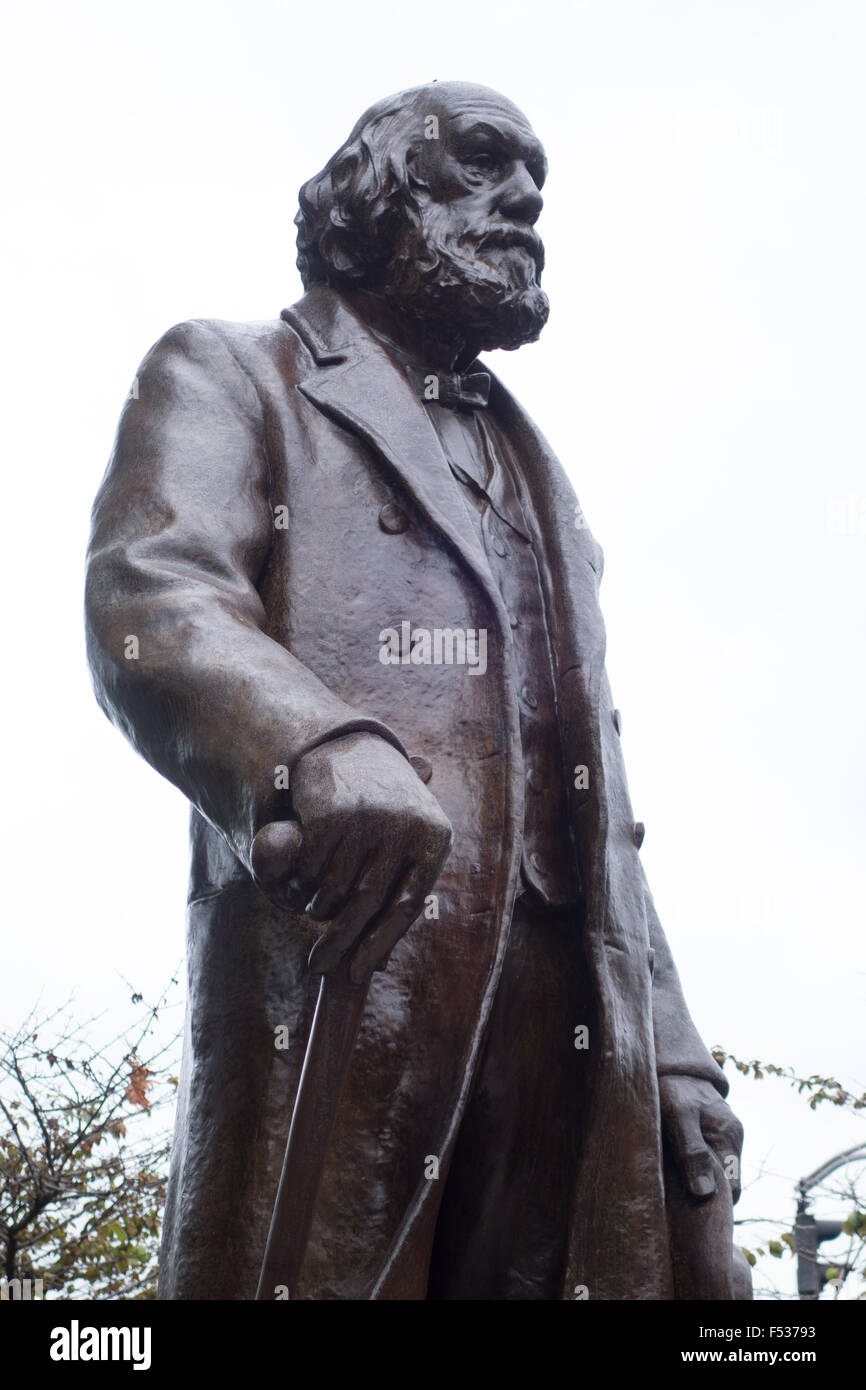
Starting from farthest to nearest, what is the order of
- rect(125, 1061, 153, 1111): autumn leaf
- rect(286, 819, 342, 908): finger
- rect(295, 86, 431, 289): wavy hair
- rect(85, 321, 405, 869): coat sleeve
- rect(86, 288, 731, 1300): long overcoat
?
rect(125, 1061, 153, 1111): autumn leaf → rect(295, 86, 431, 289): wavy hair → rect(86, 288, 731, 1300): long overcoat → rect(85, 321, 405, 869): coat sleeve → rect(286, 819, 342, 908): finger

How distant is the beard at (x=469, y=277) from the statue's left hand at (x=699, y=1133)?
70.2 inches

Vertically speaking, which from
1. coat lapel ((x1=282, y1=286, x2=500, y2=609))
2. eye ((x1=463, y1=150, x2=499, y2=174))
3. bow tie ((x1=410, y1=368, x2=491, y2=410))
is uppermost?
eye ((x1=463, y1=150, x2=499, y2=174))

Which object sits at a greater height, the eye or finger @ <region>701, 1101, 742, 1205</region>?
the eye

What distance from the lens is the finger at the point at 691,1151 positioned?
3578mm

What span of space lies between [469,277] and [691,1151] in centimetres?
201

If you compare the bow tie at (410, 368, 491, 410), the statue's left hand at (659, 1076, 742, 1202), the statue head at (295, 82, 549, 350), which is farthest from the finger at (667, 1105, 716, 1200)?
the statue head at (295, 82, 549, 350)

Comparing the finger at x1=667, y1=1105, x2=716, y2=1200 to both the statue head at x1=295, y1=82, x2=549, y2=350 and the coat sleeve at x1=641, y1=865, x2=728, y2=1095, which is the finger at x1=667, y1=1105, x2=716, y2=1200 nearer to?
the coat sleeve at x1=641, y1=865, x2=728, y2=1095

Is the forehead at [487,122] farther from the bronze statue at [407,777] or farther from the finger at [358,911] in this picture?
the finger at [358,911]

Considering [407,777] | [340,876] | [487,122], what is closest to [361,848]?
[340,876]

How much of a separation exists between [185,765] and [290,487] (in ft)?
2.75

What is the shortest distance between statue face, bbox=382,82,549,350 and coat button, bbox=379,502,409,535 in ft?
2.02

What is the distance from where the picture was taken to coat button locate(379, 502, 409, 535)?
3.65m

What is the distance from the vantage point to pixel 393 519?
3666mm

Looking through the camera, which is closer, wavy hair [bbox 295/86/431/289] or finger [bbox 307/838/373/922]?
finger [bbox 307/838/373/922]
